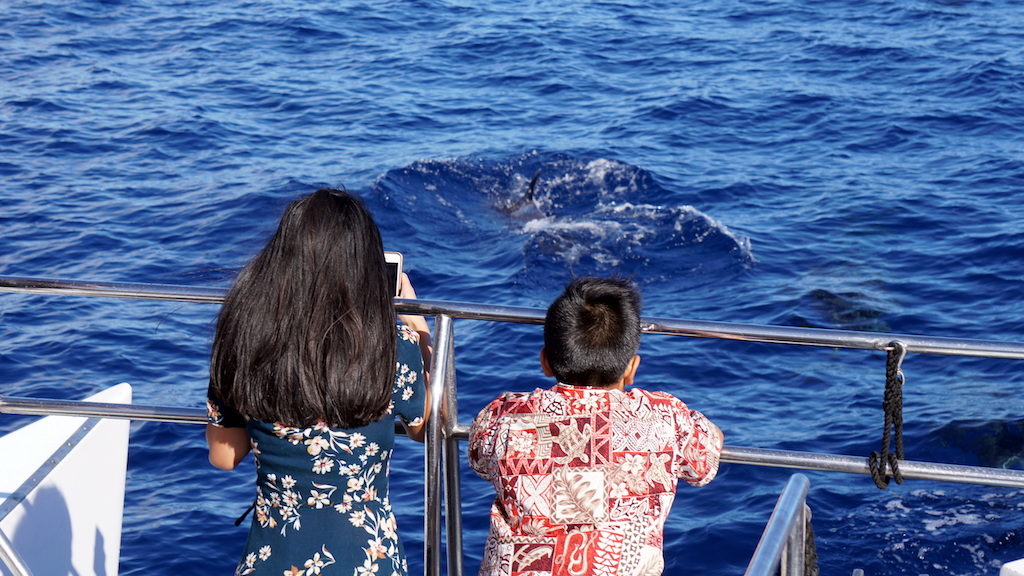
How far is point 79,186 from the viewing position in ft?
50.8

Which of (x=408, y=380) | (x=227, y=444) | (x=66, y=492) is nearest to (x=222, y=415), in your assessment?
(x=227, y=444)

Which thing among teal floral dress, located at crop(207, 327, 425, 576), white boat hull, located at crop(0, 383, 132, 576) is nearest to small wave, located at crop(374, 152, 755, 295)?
white boat hull, located at crop(0, 383, 132, 576)

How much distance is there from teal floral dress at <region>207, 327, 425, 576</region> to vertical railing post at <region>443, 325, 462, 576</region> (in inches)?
16.3

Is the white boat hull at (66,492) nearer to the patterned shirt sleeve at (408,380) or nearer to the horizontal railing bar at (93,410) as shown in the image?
the horizontal railing bar at (93,410)

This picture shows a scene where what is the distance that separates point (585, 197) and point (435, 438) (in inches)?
504

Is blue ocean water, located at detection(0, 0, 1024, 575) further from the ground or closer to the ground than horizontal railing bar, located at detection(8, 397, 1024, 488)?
closer to the ground

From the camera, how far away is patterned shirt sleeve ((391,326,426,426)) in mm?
2918

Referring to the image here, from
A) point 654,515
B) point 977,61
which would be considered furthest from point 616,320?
point 977,61

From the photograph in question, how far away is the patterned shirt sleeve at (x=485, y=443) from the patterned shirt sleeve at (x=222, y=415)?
22.8 inches

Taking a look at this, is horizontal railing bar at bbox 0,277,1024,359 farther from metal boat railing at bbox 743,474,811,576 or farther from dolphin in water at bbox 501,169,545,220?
dolphin in water at bbox 501,169,545,220

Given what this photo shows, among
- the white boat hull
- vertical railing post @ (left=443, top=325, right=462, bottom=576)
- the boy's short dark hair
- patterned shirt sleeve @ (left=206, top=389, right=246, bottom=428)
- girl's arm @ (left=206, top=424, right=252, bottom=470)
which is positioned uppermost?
the boy's short dark hair

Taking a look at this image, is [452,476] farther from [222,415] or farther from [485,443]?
[222,415]

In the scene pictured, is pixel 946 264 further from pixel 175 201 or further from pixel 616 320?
pixel 616 320

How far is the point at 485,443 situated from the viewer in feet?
9.46
